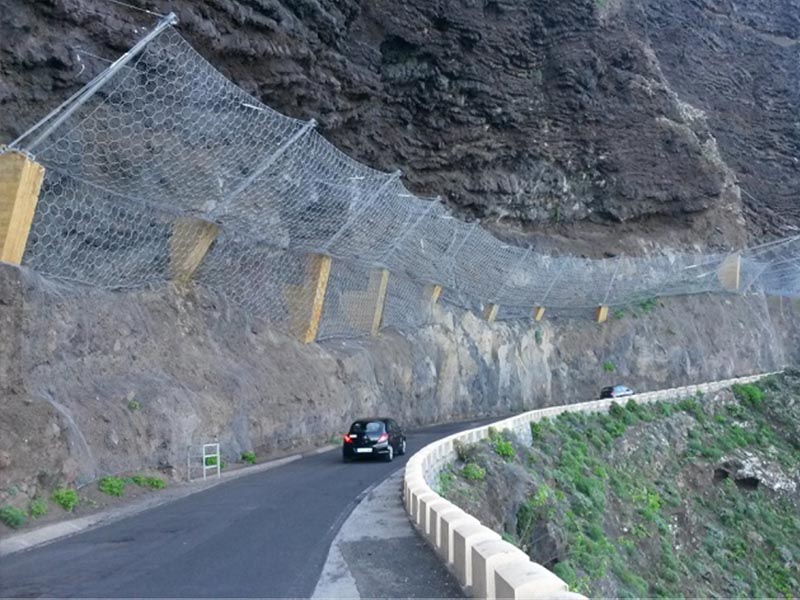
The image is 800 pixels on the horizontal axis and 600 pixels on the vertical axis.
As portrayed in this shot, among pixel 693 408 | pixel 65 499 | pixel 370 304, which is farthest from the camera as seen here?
pixel 693 408

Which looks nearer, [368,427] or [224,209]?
[224,209]

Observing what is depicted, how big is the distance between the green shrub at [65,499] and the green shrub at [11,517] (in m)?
1.47

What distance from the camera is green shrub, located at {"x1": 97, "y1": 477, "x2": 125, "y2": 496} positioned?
1611cm

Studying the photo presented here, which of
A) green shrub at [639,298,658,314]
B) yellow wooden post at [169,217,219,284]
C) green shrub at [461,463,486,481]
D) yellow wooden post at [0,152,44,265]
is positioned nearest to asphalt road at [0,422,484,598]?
green shrub at [461,463,486,481]

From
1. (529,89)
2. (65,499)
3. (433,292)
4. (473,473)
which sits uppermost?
(529,89)

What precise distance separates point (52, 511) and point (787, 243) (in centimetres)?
5343

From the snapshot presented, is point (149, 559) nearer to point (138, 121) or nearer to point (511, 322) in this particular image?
point (138, 121)

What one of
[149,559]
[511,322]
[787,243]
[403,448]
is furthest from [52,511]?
[787,243]

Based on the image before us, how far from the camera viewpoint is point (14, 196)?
15.7m

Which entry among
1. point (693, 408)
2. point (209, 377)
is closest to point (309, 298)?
point (209, 377)

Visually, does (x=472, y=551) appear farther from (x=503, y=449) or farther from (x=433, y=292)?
(x=433, y=292)

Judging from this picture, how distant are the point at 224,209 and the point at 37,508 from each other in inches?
419

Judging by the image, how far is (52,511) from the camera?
14219 mm

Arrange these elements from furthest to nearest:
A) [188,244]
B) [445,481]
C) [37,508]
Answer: [188,244], [445,481], [37,508]
